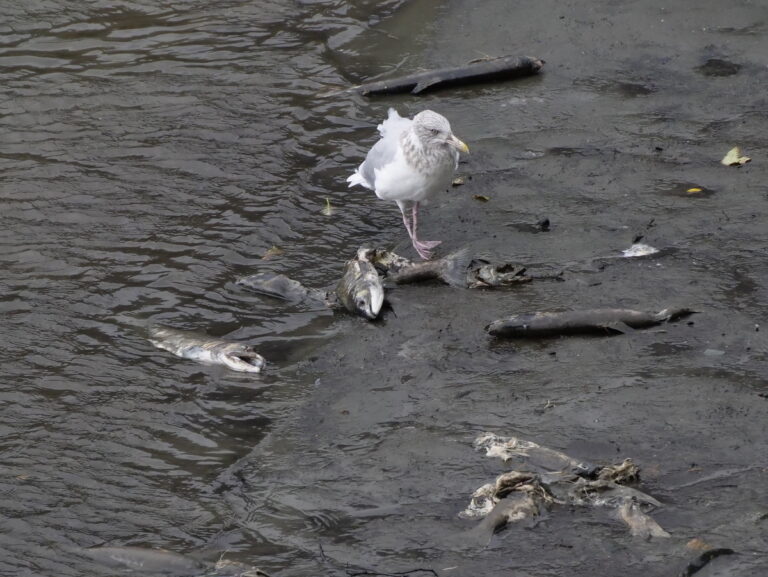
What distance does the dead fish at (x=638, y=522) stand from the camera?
5.25 meters

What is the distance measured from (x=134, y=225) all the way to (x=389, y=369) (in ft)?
10.4

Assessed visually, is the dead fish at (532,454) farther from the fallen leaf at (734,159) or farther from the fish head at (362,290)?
the fallen leaf at (734,159)

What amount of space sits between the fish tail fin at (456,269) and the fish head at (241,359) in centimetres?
156

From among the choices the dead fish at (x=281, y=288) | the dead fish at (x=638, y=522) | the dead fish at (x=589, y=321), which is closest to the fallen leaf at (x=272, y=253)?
the dead fish at (x=281, y=288)

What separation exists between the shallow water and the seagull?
527mm

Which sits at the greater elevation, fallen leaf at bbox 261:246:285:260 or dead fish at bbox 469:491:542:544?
fallen leaf at bbox 261:246:285:260

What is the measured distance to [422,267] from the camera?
8.12 metres

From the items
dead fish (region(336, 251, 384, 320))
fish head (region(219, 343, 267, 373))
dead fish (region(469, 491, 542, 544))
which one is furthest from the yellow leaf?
dead fish (region(469, 491, 542, 544))

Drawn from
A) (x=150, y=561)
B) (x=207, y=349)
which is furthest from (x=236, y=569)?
(x=207, y=349)

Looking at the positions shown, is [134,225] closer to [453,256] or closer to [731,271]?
[453,256]

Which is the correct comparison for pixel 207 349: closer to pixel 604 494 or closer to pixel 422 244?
pixel 422 244

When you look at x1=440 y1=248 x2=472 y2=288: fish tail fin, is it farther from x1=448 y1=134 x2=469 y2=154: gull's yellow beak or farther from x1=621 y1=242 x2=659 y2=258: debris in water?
x1=621 y1=242 x2=659 y2=258: debris in water

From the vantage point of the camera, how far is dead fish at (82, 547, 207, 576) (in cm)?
552

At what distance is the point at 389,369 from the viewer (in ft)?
23.6
